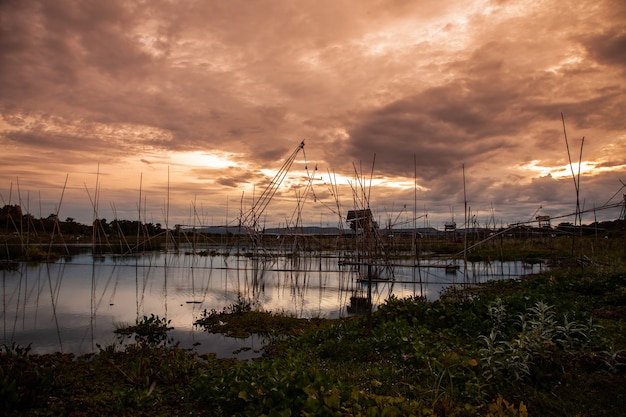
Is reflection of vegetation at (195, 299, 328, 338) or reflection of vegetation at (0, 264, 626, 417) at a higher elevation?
reflection of vegetation at (0, 264, 626, 417)

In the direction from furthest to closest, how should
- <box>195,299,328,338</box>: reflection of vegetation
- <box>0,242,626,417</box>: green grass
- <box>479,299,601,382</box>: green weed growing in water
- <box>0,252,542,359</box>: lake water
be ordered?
<box>195,299,328,338</box>: reflection of vegetation, <box>0,252,542,359</box>: lake water, <box>479,299,601,382</box>: green weed growing in water, <box>0,242,626,417</box>: green grass

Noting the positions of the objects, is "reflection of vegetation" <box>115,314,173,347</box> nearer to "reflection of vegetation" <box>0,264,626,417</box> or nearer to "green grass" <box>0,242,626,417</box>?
"green grass" <box>0,242,626,417</box>

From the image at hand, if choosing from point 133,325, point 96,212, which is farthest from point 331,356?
point 96,212

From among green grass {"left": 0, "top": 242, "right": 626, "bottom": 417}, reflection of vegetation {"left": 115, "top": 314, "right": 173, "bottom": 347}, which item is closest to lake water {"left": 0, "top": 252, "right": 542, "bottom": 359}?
reflection of vegetation {"left": 115, "top": 314, "right": 173, "bottom": 347}

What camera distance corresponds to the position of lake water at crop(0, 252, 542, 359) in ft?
25.0

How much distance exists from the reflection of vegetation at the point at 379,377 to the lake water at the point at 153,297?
4.98 ft

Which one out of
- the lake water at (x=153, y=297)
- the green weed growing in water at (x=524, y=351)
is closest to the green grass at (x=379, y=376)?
the green weed growing in water at (x=524, y=351)

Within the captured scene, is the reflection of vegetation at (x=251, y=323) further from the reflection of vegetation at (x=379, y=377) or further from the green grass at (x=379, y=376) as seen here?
the reflection of vegetation at (x=379, y=377)

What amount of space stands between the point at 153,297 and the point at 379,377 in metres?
9.48

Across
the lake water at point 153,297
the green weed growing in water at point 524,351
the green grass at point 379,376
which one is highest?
the green weed growing in water at point 524,351

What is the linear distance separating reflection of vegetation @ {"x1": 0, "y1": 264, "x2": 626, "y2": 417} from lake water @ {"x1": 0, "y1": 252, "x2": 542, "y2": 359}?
1.52 m

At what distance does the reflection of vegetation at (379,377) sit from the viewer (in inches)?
139

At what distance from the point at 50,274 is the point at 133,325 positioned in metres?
11.2

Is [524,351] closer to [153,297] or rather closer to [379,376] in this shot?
[379,376]
